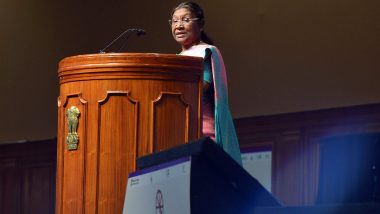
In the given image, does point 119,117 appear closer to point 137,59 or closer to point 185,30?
point 137,59

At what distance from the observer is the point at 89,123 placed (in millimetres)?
3406

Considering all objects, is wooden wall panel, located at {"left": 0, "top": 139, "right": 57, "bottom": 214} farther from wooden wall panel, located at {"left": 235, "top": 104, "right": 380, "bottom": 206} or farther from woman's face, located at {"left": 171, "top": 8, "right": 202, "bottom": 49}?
woman's face, located at {"left": 171, "top": 8, "right": 202, "bottom": 49}

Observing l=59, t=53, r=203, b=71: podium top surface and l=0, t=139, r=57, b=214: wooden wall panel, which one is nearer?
l=59, t=53, r=203, b=71: podium top surface

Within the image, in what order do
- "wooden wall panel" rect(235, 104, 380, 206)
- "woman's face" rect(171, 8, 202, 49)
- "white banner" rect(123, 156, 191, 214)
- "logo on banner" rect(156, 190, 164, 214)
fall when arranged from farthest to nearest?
1. "wooden wall panel" rect(235, 104, 380, 206)
2. "woman's face" rect(171, 8, 202, 49)
3. "logo on banner" rect(156, 190, 164, 214)
4. "white banner" rect(123, 156, 191, 214)

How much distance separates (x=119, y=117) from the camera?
11.1 ft

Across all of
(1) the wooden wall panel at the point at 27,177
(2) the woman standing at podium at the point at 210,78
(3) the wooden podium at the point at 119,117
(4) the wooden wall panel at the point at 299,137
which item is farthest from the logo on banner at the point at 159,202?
(1) the wooden wall panel at the point at 27,177

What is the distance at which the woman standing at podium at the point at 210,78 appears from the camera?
363 cm

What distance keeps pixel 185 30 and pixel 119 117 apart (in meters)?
0.57

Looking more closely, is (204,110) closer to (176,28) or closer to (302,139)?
(176,28)

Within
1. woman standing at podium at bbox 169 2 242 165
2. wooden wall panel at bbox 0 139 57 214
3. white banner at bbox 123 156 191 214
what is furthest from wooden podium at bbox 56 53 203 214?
wooden wall panel at bbox 0 139 57 214

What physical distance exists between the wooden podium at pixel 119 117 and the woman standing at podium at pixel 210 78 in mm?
198

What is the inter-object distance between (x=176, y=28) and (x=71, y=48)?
3.89m

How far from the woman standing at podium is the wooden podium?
198 mm

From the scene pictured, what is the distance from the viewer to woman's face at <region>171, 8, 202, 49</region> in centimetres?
379
